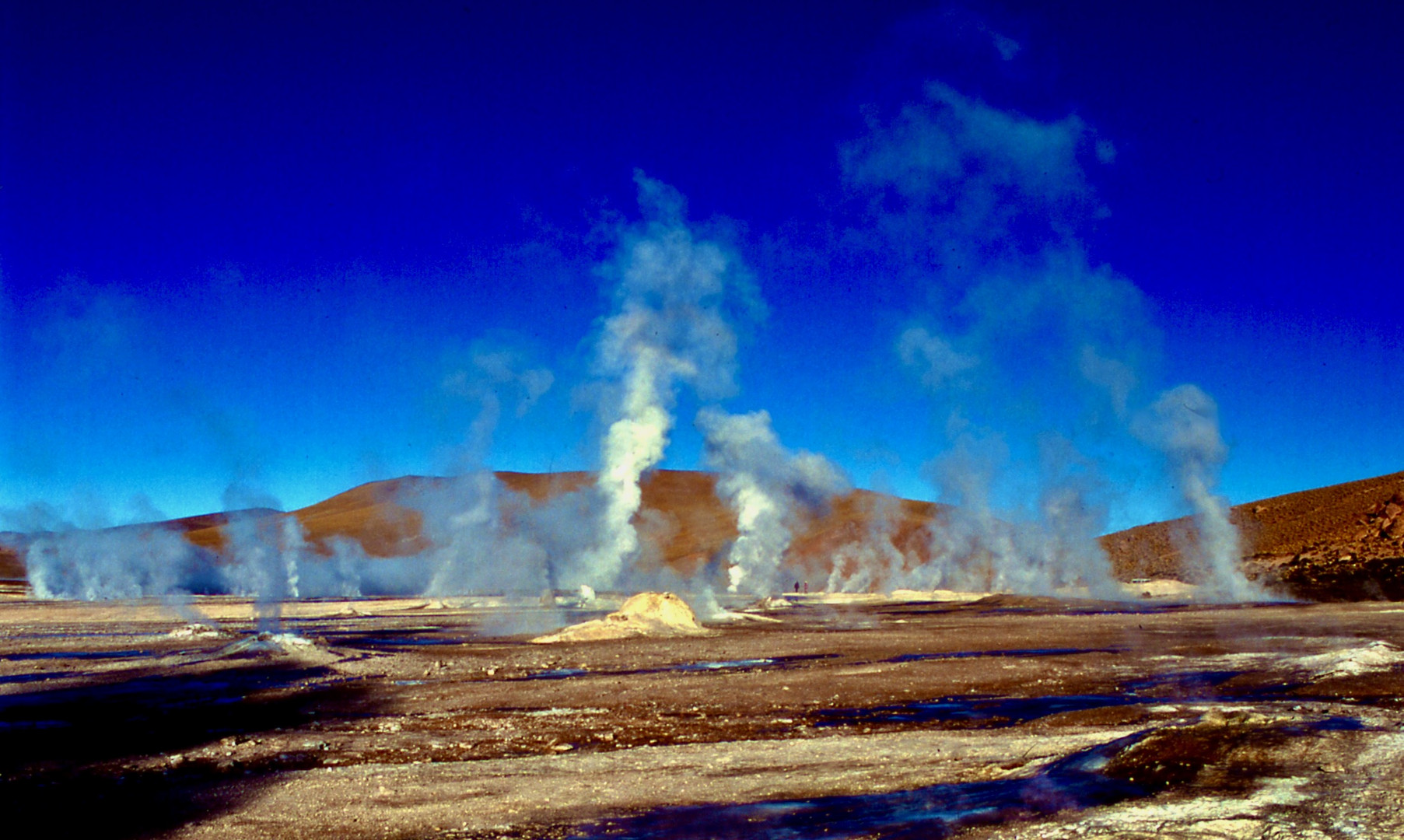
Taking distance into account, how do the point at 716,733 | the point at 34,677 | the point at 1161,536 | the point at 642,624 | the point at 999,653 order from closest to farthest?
the point at 716,733
the point at 34,677
the point at 999,653
the point at 642,624
the point at 1161,536

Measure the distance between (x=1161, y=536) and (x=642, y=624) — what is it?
10013 centimetres

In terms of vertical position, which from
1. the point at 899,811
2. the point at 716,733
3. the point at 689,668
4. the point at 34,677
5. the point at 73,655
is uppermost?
the point at 73,655

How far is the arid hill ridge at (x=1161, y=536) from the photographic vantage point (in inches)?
2665

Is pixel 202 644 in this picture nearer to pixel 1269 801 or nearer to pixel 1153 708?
pixel 1153 708

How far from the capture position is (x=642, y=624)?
40438 mm

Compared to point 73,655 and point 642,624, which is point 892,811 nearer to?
point 642,624

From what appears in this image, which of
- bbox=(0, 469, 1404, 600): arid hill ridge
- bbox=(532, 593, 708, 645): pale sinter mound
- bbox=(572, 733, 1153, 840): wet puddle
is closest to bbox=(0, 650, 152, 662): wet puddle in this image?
bbox=(532, 593, 708, 645): pale sinter mound

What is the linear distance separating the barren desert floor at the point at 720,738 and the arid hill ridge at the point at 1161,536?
1437 inches

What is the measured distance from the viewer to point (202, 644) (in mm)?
38469

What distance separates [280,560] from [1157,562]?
9441 cm

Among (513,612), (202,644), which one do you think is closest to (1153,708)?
(202,644)

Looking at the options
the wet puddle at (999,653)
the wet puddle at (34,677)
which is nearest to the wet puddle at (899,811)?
the wet puddle at (999,653)

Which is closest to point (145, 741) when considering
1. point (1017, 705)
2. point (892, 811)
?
point (892, 811)

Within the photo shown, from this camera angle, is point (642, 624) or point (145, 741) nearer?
point (145, 741)
